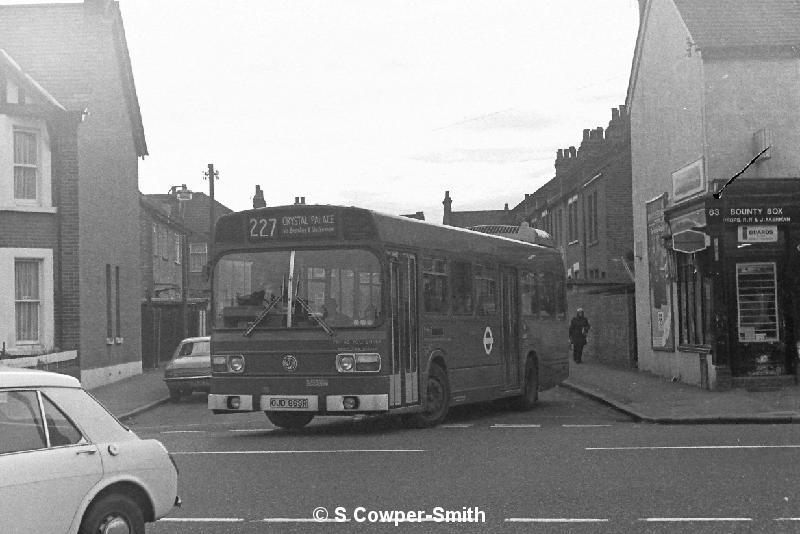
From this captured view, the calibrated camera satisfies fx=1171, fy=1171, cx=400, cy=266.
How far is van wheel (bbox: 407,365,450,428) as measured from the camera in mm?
16953

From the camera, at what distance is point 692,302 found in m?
25.3

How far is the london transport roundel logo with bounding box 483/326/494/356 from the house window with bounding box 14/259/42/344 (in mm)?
13182

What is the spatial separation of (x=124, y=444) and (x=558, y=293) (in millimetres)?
16975

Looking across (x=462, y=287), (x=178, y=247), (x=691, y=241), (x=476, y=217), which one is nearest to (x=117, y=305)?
(x=691, y=241)

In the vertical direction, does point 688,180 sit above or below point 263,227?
above

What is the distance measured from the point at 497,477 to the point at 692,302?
48.9 ft

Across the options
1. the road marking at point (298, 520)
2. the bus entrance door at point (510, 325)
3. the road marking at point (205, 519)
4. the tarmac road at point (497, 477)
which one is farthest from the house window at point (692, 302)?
the road marking at point (205, 519)

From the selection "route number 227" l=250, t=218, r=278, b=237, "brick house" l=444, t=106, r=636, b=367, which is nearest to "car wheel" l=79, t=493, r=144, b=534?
"route number 227" l=250, t=218, r=278, b=237

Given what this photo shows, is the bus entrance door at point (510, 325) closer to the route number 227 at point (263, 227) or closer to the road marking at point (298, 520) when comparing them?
the route number 227 at point (263, 227)

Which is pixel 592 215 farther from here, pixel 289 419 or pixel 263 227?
pixel 263 227

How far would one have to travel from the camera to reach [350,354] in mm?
15727

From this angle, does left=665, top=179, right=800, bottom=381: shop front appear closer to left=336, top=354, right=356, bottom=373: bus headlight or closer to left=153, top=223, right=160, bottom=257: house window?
left=336, top=354, right=356, bottom=373: bus headlight

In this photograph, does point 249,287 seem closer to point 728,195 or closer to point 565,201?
point 728,195

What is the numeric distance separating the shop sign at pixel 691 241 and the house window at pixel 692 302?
63 cm
